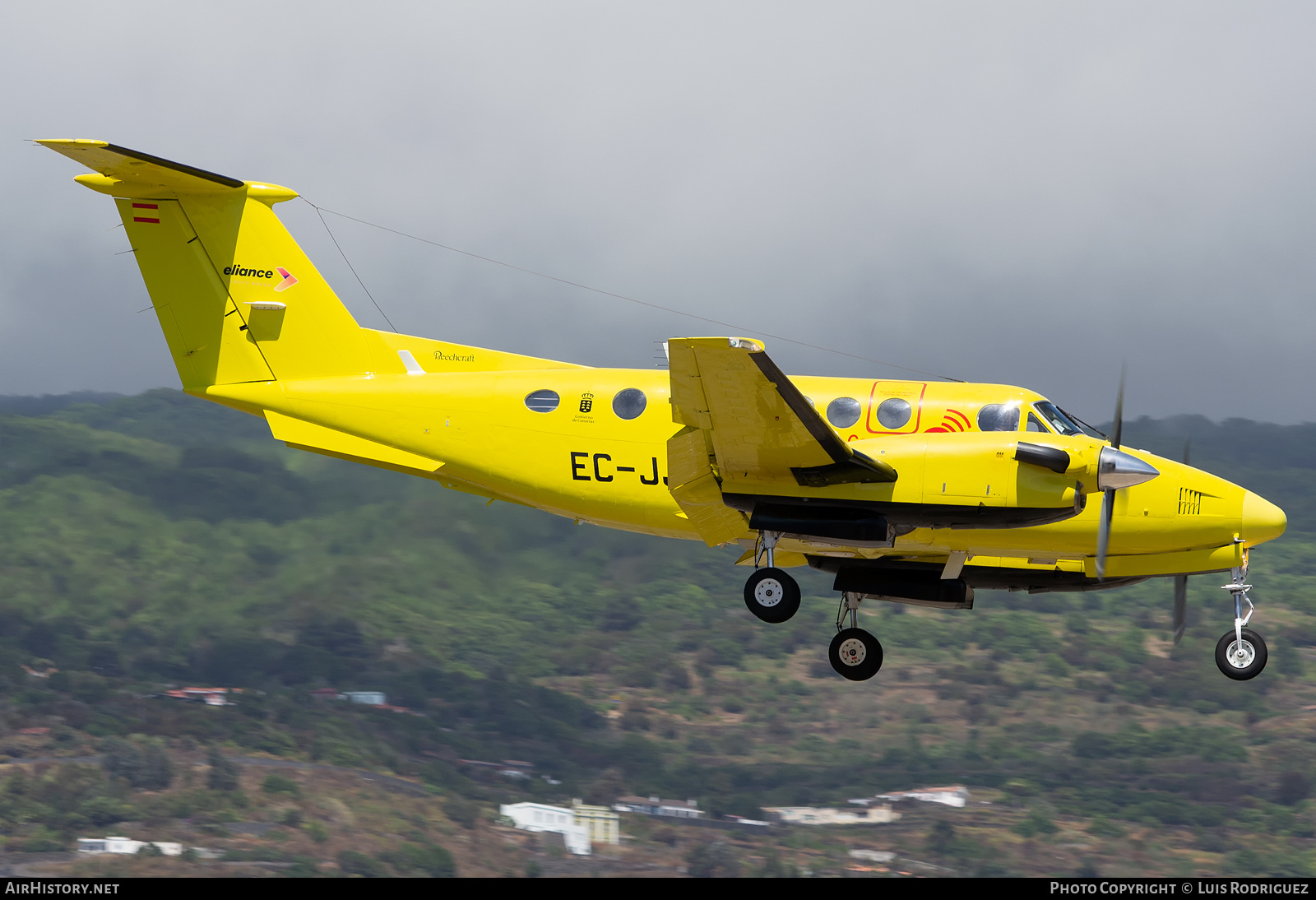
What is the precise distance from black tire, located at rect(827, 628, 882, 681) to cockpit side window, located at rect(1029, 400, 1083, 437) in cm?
432

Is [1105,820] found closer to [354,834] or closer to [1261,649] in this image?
[354,834]

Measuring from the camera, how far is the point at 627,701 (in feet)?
223

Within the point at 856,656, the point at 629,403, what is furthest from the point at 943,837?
the point at 629,403

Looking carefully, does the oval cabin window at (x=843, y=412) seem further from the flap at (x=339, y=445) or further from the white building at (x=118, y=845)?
the white building at (x=118, y=845)

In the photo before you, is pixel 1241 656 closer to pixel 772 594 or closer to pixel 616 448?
pixel 772 594

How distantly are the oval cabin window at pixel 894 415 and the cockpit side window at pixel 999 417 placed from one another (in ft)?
3.20

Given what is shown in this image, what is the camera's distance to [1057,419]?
16922 millimetres

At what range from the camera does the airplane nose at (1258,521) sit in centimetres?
1723

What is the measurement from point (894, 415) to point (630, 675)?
51161mm

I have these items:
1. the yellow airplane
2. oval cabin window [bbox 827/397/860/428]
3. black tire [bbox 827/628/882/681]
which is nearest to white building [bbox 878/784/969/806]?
the yellow airplane

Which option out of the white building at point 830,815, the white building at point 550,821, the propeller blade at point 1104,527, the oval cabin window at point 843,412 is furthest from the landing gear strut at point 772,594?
the white building at point 830,815
